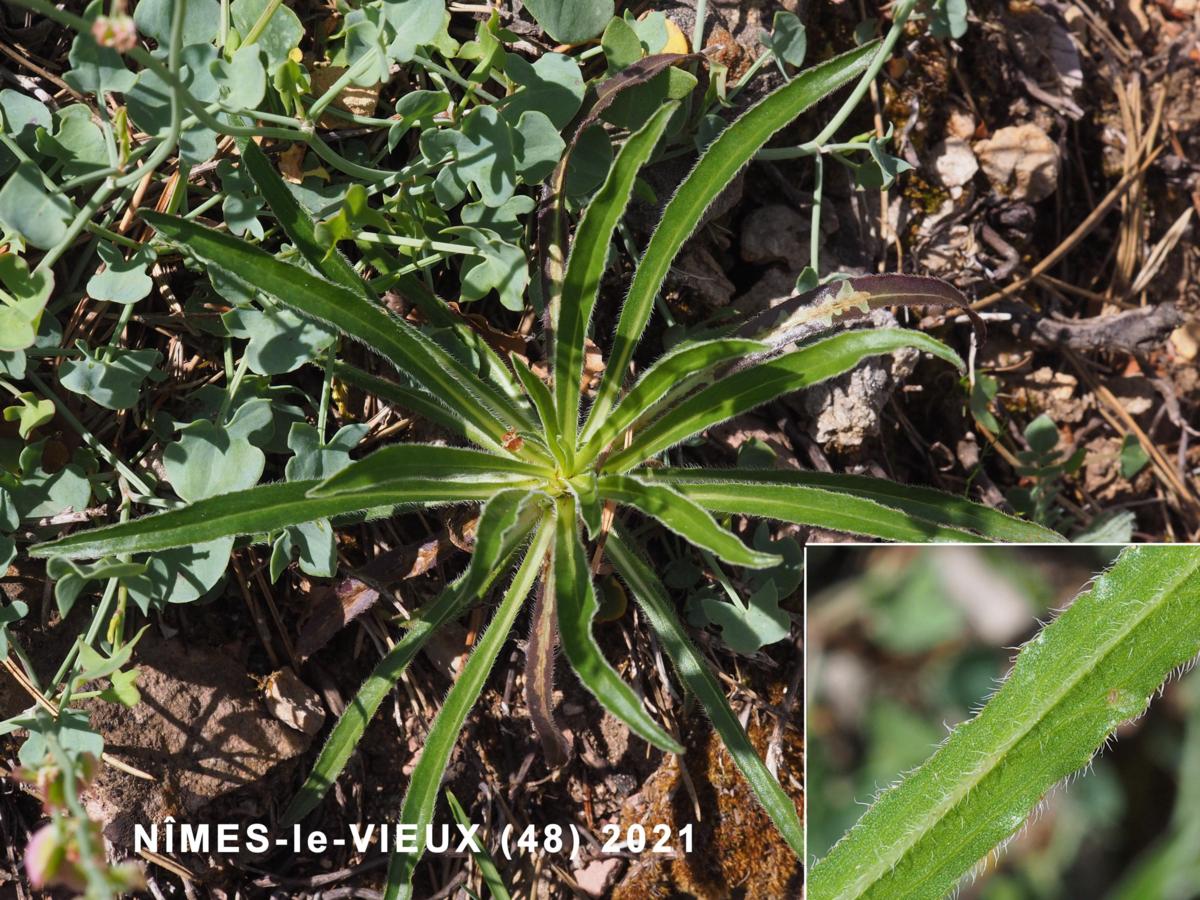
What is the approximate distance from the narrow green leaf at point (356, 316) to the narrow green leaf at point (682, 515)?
0.82 ft

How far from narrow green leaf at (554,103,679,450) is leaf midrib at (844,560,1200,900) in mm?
775

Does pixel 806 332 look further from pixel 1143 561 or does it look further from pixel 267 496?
pixel 267 496

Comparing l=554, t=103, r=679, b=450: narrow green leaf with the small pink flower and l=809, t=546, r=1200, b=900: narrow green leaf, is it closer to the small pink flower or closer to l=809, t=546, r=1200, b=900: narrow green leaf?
l=809, t=546, r=1200, b=900: narrow green leaf

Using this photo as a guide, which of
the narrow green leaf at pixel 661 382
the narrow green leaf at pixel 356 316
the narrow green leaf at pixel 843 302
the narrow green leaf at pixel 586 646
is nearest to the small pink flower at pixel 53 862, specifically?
the narrow green leaf at pixel 586 646

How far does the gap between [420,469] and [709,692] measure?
2.11 feet

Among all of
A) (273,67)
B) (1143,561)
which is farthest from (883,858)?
(273,67)

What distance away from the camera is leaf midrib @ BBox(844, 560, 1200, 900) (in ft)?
4.43

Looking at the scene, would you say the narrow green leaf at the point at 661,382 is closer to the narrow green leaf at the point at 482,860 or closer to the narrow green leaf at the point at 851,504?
the narrow green leaf at the point at 851,504

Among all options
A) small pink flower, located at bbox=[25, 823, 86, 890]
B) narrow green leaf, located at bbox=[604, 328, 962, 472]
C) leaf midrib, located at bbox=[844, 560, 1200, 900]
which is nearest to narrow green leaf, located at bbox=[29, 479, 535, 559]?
narrow green leaf, located at bbox=[604, 328, 962, 472]

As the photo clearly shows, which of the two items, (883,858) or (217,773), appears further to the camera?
(217,773)

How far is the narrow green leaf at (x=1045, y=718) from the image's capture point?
135cm

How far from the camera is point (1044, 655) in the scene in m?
1.36

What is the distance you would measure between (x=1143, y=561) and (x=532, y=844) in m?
1.22

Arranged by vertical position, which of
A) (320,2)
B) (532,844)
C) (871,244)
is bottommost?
(532,844)
